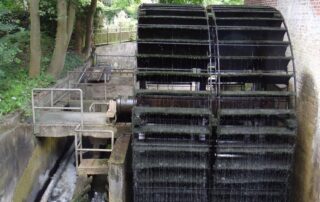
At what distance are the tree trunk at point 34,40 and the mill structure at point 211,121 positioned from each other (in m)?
3.90

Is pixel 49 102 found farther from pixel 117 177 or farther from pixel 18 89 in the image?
pixel 117 177

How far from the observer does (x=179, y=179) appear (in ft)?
22.4

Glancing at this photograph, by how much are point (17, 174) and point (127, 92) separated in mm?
5361

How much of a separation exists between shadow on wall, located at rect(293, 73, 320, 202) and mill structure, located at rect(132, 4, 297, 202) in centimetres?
26

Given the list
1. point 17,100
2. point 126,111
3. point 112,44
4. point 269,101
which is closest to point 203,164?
point 269,101

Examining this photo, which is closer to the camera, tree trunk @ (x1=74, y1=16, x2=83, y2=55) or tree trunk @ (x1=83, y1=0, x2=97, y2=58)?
tree trunk @ (x1=83, y1=0, x2=97, y2=58)

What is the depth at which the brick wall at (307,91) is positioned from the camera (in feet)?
21.0

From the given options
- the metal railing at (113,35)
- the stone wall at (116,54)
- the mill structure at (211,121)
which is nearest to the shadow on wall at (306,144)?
the mill structure at (211,121)

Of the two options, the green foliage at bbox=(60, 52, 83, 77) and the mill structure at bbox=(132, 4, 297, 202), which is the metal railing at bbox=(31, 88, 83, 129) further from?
the green foliage at bbox=(60, 52, 83, 77)

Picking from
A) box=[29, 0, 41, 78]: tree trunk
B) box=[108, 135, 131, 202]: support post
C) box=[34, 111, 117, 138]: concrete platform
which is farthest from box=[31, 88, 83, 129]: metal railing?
box=[108, 135, 131, 202]: support post

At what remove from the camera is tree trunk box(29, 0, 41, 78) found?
10242mm

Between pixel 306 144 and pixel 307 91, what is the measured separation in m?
0.90

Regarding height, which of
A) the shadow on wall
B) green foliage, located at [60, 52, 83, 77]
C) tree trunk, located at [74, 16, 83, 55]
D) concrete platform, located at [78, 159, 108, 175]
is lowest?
concrete platform, located at [78, 159, 108, 175]

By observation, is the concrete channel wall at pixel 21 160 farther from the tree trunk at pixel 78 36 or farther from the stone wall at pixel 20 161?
the tree trunk at pixel 78 36
